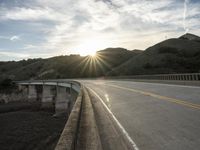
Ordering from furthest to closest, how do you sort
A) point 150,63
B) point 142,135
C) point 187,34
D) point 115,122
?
point 187,34 → point 150,63 → point 115,122 → point 142,135

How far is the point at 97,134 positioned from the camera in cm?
855

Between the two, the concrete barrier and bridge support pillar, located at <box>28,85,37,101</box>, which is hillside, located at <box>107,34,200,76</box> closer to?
bridge support pillar, located at <box>28,85,37,101</box>

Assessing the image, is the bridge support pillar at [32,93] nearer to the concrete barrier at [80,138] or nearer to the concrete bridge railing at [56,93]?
the concrete bridge railing at [56,93]

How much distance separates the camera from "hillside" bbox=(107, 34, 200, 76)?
97.9m

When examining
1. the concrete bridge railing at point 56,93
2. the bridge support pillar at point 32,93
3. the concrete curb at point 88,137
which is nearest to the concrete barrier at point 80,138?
the concrete curb at point 88,137

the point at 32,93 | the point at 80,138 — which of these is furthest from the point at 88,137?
the point at 32,93

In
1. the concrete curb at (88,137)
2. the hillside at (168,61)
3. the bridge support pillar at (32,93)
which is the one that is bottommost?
the bridge support pillar at (32,93)

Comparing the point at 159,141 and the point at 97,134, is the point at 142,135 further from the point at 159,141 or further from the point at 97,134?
the point at 97,134

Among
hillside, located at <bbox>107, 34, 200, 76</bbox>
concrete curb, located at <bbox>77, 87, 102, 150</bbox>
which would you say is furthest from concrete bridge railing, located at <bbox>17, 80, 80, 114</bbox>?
hillside, located at <bbox>107, 34, 200, 76</bbox>

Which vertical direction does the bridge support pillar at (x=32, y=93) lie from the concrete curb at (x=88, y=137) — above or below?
below

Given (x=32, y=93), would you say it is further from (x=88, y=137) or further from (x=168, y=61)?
(x=88, y=137)

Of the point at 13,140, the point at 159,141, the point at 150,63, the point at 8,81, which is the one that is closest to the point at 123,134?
the point at 159,141

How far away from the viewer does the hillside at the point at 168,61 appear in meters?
97.9

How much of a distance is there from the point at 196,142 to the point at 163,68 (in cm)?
9449
